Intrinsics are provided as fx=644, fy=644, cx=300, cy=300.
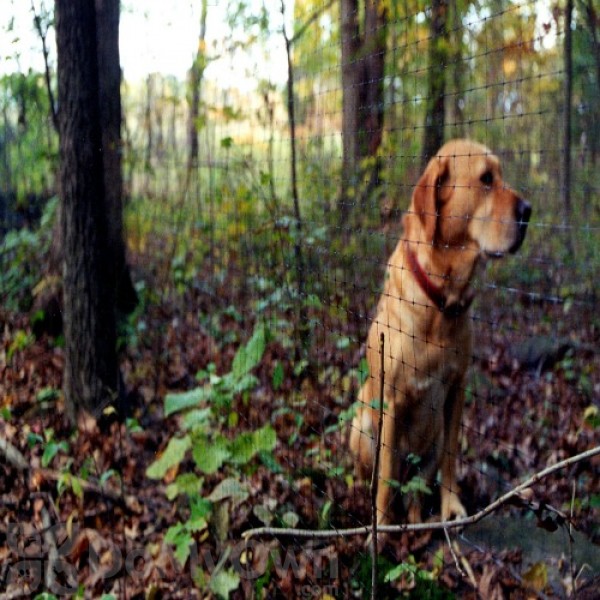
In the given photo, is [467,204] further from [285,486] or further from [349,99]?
[285,486]

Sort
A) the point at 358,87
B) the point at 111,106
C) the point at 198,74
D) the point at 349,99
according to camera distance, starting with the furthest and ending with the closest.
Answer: the point at 111,106, the point at 198,74, the point at 349,99, the point at 358,87

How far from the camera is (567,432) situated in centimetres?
364

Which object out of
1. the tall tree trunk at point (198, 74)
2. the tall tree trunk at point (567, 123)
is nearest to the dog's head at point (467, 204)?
the tall tree trunk at point (567, 123)

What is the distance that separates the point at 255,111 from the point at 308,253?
952 mm

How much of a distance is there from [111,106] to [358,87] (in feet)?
7.40

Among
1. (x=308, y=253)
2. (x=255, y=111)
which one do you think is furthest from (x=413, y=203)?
(x=255, y=111)

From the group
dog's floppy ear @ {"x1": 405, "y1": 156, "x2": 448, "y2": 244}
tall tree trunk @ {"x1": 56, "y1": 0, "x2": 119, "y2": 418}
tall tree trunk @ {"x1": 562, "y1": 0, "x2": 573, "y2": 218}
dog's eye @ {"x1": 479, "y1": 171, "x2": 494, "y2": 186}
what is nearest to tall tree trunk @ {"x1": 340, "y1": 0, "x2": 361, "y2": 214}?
dog's floppy ear @ {"x1": 405, "y1": 156, "x2": 448, "y2": 244}

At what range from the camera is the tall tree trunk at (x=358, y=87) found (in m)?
3.28

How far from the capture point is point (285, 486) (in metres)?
3.09

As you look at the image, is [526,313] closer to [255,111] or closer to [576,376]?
[576,376]

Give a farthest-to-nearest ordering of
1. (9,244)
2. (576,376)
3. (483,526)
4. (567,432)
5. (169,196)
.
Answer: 1. (9,244)
2. (169,196)
3. (576,376)
4. (567,432)
5. (483,526)

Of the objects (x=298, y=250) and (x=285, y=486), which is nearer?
(x=285, y=486)

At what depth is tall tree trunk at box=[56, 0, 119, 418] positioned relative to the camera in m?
3.79

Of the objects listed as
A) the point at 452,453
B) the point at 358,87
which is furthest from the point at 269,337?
the point at 358,87
